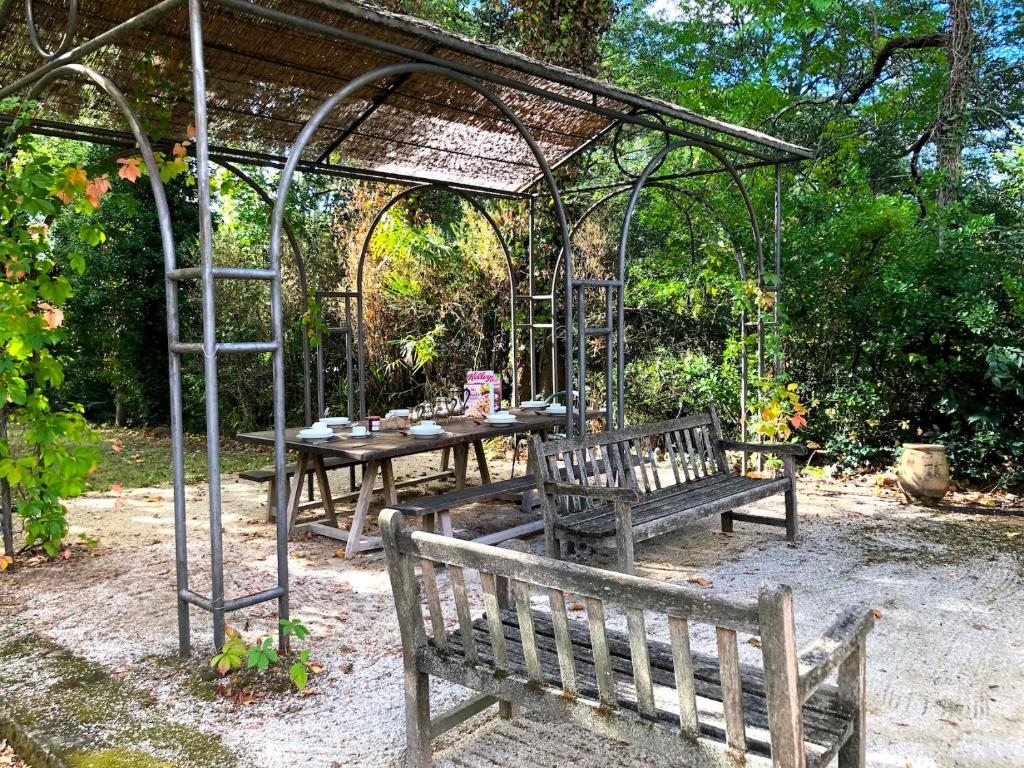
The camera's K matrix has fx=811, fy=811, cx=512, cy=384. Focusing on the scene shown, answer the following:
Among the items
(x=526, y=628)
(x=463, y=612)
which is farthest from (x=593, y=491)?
(x=526, y=628)

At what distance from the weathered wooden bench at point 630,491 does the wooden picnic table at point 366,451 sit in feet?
2.72

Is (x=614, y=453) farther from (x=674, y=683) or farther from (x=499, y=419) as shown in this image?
(x=674, y=683)

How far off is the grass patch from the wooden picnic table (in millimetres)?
2536

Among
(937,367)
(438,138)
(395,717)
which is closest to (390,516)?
(395,717)

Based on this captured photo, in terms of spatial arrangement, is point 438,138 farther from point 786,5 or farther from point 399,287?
point 786,5

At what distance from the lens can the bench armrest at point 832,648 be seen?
6.57 ft

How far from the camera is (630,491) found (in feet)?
14.1

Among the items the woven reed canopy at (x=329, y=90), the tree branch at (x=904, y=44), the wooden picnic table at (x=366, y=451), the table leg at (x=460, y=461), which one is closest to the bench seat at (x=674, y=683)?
the wooden picnic table at (x=366, y=451)

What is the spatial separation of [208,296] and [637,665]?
225 centimetres

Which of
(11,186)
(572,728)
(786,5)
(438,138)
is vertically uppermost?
(786,5)

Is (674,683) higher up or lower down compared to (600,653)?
lower down

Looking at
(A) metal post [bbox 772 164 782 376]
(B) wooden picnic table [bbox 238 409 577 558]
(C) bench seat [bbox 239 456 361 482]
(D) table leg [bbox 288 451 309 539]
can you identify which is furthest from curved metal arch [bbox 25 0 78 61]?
(A) metal post [bbox 772 164 782 376]

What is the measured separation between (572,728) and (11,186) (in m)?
4.01

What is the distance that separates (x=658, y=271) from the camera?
9.82 meters
